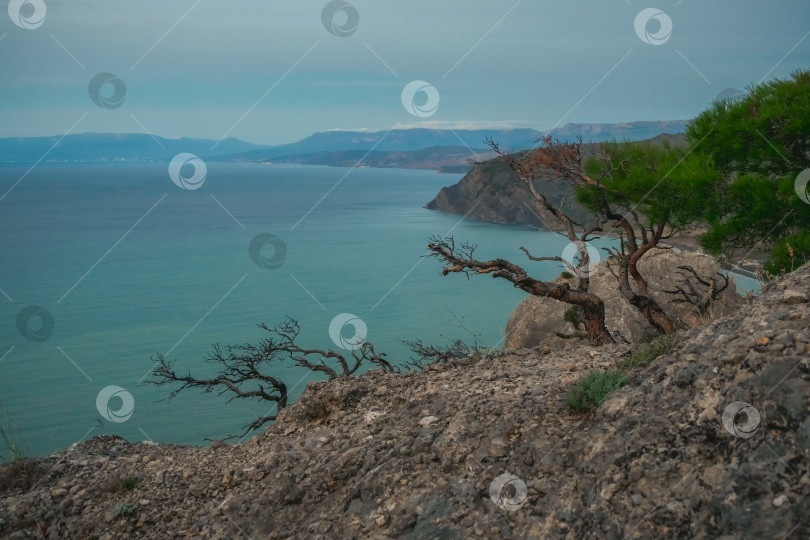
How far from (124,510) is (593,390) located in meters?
5.27

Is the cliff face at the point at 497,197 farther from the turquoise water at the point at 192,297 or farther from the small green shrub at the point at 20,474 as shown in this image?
the small green shrub at the point at 20,474

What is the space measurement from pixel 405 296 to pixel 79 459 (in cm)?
3086

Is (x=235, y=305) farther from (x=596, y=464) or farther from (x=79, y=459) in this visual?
(x=596, y=464)

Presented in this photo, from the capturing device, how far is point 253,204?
337ft

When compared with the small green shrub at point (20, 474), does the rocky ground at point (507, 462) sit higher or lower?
lower

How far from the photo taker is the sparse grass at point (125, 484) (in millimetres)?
8414

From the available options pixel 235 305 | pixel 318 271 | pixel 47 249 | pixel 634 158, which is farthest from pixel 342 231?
pixel 634 158

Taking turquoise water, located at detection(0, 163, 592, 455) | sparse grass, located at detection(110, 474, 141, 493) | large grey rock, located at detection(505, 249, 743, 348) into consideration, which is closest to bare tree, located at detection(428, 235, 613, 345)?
large grey rock, located at detection(505, 249, 743, 348)

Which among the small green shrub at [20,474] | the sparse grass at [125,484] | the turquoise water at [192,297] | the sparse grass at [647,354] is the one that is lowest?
the sparse grass at [647,354]

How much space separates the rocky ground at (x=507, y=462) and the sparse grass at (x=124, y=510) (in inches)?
0.5

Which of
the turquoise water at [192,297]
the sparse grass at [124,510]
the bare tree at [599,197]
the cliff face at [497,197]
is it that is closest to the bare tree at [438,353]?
the bare tree at [599,197]

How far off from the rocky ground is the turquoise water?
12.0 meters

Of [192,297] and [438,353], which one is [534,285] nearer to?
[438,353]

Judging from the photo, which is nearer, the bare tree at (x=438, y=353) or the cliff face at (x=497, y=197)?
the bare tree at (x=438, y=353)
